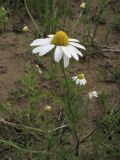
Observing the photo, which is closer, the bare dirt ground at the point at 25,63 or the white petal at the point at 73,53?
the white petal at the point at 73,53

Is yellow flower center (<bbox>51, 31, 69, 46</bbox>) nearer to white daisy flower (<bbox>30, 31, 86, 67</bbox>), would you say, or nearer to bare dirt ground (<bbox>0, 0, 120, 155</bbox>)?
white daisy flower (<bbox>30, 31, 86, 67</bbox>)

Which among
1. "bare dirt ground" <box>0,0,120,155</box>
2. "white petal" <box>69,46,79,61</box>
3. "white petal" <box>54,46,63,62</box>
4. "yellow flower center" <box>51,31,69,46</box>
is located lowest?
"bare dirt ground" <box>0,0,120,155</box>

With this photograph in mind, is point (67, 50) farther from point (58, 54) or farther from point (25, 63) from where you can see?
point (25, 63)

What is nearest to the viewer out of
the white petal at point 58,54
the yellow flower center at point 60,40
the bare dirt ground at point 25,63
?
the white petal at point 58,54

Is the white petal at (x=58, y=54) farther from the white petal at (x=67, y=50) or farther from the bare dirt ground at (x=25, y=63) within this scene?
the bare dirt ground at (x=25, y=63)

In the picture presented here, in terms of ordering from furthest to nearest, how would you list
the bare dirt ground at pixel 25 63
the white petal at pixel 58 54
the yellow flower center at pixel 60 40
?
the bare dirt ground at pixel 25 63, the yellow flower center at pixel 60 40, the white petal at pixel 58 54

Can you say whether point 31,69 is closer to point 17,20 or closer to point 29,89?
point 29,89

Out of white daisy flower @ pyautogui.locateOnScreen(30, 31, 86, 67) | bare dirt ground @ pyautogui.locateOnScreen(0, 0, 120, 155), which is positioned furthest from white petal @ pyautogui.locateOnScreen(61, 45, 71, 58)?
bare dirt ground @ pyautogui.locateOnScreen(0, 0, 120, 155)

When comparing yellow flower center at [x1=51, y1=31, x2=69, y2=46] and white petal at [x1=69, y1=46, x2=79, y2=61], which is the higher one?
yellow flower center at [x1=51, y1=31, x2=69, y2=46]

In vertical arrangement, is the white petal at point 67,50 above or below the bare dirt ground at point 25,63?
above

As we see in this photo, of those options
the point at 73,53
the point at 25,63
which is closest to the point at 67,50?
the point at 73,53

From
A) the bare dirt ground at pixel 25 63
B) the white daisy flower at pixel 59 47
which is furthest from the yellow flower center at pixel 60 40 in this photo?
the bare dirt ground at pixel 25 63
